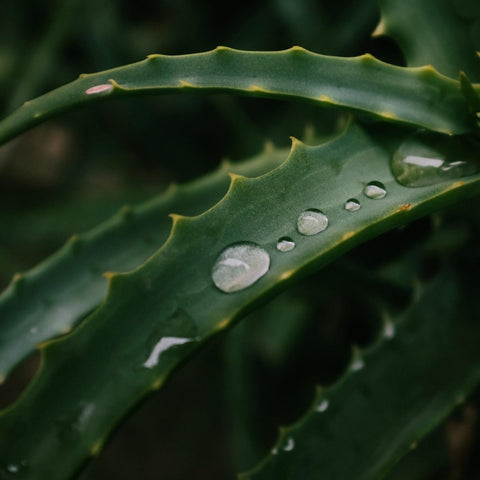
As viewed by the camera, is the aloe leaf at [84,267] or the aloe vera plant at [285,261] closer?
the aloe vera plant at [285,261]

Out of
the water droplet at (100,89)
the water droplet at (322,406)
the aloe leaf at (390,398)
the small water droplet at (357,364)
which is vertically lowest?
the aloe leaf at (390,398)

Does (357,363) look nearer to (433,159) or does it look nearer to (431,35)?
(433,159)

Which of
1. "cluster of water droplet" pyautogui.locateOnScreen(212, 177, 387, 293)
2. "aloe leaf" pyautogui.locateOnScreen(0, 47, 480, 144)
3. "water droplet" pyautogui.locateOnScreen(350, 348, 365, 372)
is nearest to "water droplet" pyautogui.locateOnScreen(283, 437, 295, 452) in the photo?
"water droplet" pyautogui.locateOnScreen(350, 348, 365, 372)

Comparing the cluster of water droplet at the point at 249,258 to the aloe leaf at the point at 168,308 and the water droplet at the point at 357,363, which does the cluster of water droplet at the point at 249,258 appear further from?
the water droplet at the point at 357,363

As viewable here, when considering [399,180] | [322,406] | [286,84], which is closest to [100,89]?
[286,84]

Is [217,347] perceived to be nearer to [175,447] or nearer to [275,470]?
[175,447]

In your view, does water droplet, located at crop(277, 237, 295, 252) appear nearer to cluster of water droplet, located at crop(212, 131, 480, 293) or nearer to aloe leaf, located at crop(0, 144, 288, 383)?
cluster of water droplet, located at crop(212, 131, 480, 293)

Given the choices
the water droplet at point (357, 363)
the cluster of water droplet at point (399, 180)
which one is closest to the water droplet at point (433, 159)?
the cluster of water droplet at point (399, 180)
